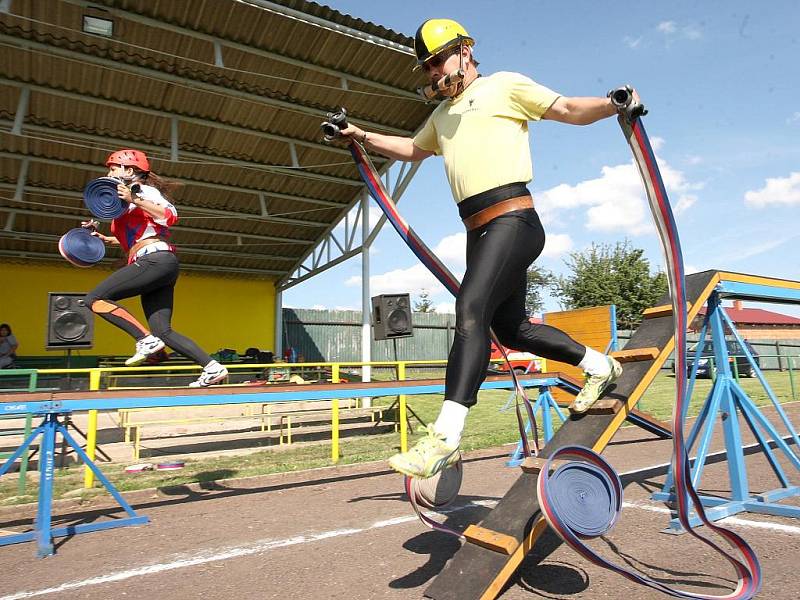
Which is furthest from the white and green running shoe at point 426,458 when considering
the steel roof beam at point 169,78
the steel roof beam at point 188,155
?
the steel roof beam at point 188,155

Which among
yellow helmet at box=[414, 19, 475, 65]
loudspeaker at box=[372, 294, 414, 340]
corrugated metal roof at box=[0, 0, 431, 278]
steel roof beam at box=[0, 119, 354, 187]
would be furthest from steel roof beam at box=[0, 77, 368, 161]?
yellow helmet at box=[414, 19, 475, 65]

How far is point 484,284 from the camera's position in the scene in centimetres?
236

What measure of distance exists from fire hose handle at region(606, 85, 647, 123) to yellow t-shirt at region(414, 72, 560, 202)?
0.33 meters

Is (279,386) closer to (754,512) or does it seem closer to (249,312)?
(754,512)

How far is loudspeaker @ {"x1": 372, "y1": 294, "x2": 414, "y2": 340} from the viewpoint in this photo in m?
12.7

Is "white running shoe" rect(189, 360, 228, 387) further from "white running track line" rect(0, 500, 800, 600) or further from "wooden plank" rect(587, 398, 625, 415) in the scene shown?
"wooden plank" rect(587, 398, 625, 415)

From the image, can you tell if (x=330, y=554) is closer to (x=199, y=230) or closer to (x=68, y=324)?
(x=68, y=324)

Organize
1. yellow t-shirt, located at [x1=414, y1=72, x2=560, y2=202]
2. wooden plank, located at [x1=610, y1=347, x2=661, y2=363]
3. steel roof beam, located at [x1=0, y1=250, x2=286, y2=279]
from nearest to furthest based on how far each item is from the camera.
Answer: yellow t-shirt, located at [x1=414, y1=72, x2=560, y2=202]
wooden plank, located at [x1=610, y1=347, x2=661, y2=363]
steel roof beam, located at [x1=0, y1=250, x2=286, y2=279]

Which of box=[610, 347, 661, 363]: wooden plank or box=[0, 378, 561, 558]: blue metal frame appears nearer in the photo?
box=[610, 347, 661, 363]: wooden plank

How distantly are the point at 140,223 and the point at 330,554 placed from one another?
9.06ft

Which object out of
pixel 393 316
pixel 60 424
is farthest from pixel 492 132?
pixel 393 316

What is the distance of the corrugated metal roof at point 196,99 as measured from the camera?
10.7m

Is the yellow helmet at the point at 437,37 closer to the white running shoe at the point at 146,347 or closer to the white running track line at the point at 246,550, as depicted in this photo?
the white running shoe at the point at 146,347

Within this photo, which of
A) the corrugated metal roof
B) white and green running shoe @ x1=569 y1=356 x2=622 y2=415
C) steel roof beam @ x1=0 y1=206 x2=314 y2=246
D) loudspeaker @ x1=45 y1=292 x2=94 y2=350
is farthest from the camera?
steel roof beam @ x1=0 y1=206 x2=314 y2=246
